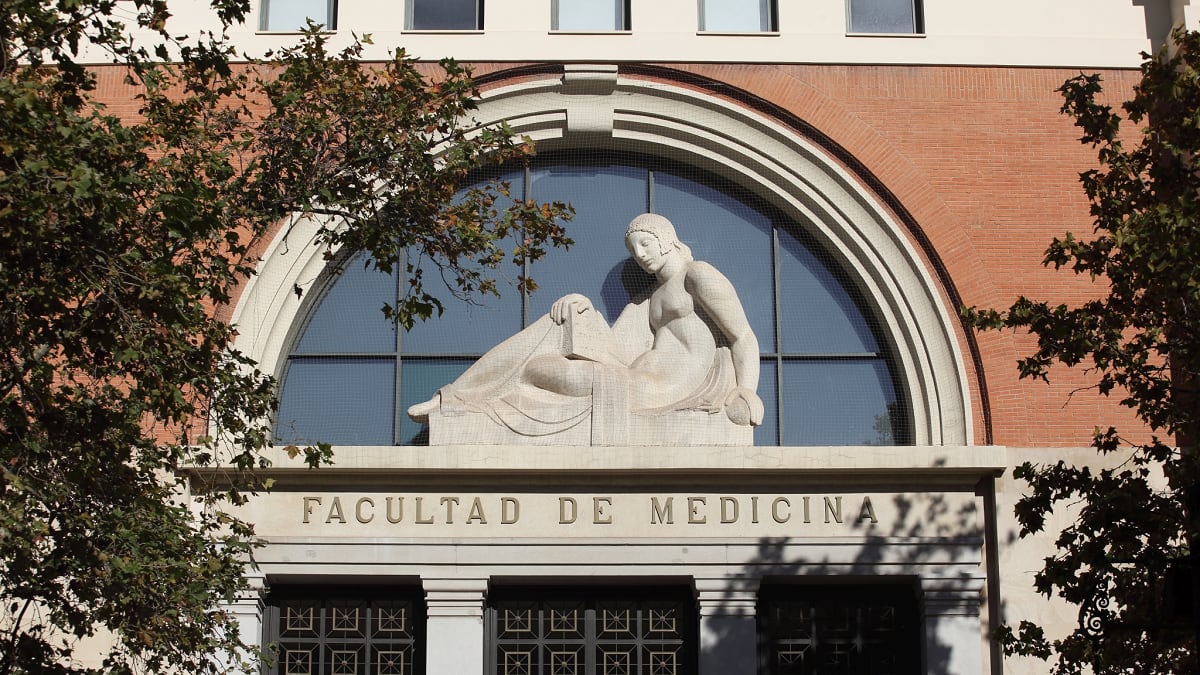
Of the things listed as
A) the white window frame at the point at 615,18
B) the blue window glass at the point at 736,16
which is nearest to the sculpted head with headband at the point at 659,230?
the white window frame at the point at 615,18

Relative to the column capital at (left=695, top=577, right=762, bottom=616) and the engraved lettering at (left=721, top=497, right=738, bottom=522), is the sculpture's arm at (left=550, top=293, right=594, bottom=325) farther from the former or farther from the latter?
the column capital at (left=695, top=577, right=762, bottom=616)

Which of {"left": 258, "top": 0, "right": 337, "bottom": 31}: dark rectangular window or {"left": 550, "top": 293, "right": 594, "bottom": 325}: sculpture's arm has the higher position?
{"left": 258, "top": 0, "right": 337, "bottom": 31}: dark rectangular window

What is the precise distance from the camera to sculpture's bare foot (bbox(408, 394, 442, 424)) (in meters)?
20.4

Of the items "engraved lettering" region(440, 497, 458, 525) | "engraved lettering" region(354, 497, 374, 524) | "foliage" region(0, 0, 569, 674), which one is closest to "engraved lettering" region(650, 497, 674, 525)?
"engraved lettering" region(440, 497, 458, 525)

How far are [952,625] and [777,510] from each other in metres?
2.21

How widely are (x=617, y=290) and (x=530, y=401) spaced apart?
1.90 metres

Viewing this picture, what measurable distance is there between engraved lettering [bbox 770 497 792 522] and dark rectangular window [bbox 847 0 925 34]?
589cm

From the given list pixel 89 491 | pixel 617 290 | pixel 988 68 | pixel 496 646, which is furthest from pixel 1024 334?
pixel 89 491

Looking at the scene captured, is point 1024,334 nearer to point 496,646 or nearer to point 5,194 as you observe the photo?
point 496,646

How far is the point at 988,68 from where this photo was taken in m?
21.9

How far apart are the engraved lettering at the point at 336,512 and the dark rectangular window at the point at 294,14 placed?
5.84m

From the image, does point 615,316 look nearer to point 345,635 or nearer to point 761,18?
point 761,18

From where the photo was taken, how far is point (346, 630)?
20.4 m

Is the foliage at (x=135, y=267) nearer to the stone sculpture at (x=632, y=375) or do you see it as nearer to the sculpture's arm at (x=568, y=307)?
the stone sculpture at (x=632, y=375)
